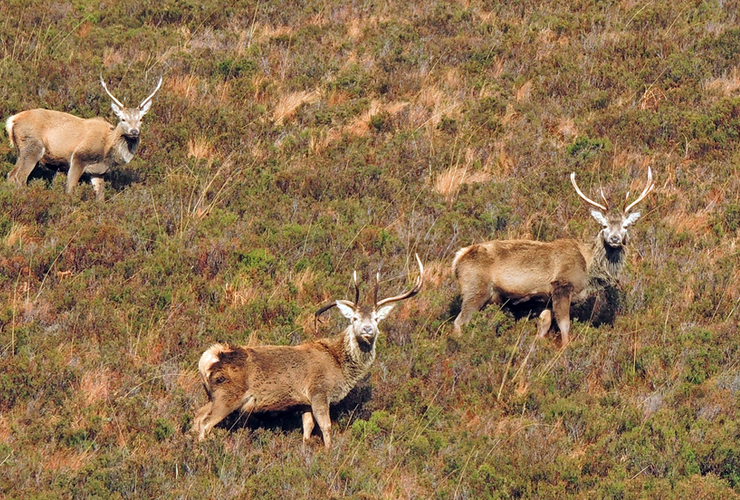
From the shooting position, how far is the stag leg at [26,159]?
1365cm

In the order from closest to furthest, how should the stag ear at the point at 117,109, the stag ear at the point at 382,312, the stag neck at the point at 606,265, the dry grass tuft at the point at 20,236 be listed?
the stag ear at the point at 382,312
the stag neck at the point at 606,265
the dry grass tuft at the point at 20,236
the stag ear at the point at 117,109

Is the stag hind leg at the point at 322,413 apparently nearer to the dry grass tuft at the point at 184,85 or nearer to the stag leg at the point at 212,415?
the stag leg at the point at 212,415

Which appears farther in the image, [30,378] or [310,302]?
[310,302]

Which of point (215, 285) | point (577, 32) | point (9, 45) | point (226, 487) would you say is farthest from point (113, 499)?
point (577, 32)

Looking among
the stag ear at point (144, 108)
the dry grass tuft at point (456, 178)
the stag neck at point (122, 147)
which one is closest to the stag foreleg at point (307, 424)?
the dry grass tuft at point (456, 178)

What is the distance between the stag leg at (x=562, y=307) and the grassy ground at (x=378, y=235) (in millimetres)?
269

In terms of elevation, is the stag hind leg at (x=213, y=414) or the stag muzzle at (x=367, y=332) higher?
the stag muzzle at (x=367, y=332)

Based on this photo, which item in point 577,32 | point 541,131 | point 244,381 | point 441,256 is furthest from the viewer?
point 577,32

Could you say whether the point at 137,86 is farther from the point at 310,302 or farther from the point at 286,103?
the point at 310,302

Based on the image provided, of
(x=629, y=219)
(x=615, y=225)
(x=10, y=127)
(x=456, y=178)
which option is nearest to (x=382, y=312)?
(x=615, y=225)

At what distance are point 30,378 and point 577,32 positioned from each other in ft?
40.9

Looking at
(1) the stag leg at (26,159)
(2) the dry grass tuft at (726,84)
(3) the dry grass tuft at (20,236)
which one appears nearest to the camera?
(3) the dry grass tuft at (20,236)

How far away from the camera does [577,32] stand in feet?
62.6

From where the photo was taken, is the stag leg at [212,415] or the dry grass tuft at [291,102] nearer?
the stag leg at [212,415]
